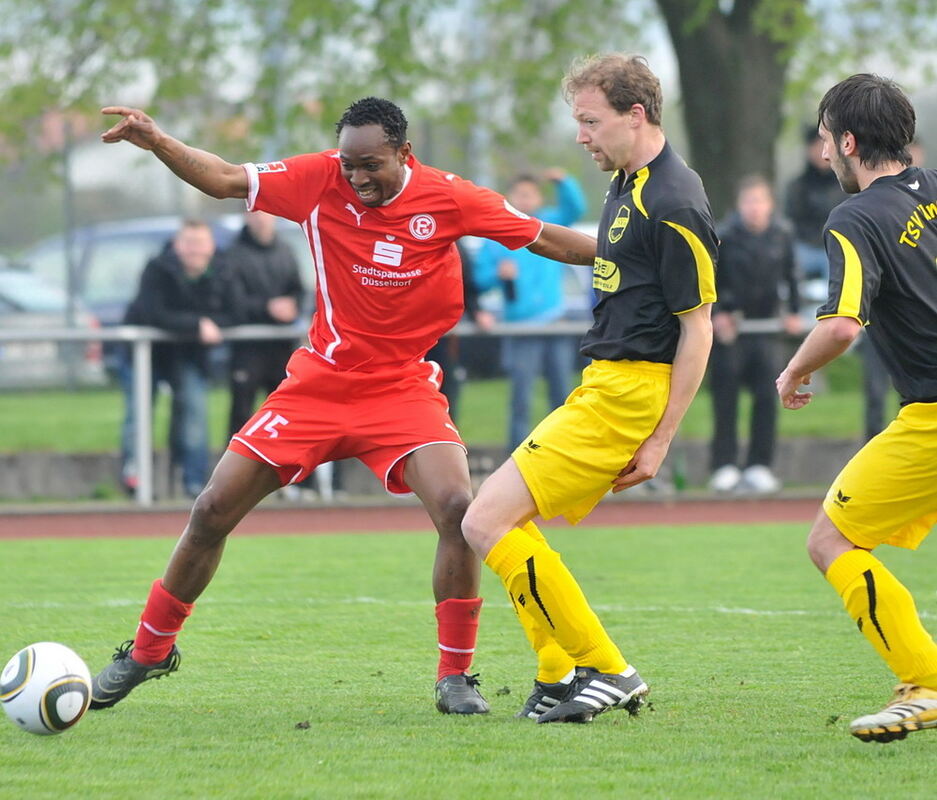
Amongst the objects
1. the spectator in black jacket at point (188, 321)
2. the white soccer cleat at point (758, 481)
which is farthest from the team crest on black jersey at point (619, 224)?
the white soccer cleat at point (758, 481)

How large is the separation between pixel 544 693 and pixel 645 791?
1.16m

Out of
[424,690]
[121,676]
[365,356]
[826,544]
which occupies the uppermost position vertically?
[365,356]

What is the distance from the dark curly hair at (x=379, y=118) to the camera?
19.4 ft

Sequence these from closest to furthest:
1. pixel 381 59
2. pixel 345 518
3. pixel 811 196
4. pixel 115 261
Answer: pixel 345 518 < pixel 811 196 < pixel 381 59 < pixel 115 261

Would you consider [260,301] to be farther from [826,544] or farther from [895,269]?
[895,269]

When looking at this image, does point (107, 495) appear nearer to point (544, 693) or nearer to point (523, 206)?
point (523, 206)

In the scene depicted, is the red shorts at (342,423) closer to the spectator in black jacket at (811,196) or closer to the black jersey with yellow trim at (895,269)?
the black jersey with yellow trim at (895,269)

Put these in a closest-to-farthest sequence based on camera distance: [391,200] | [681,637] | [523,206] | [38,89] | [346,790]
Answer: [346,790] < [391,200] < [681,637] < [523,206] < [38,89]

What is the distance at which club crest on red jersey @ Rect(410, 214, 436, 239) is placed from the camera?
611cm

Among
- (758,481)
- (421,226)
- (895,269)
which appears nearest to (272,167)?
(421,226)

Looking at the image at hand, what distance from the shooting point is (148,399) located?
13016 millimetres

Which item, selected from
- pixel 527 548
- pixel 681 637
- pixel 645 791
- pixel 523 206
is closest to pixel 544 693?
pixel 527 548

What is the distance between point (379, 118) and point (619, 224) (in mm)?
1053

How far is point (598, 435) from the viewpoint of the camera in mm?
5387
